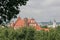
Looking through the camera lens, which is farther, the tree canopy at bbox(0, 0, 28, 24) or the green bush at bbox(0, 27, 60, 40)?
the tree canopy at bbox(0, 0, 28, 24)

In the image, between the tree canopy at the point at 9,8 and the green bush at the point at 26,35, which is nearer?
the green bush at the point at 26,35

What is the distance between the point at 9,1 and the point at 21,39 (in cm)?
1615

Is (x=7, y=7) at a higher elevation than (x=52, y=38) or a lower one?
higher

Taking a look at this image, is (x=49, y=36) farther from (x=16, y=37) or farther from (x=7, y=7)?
(x=7, y=7)

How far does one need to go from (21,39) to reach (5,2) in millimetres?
16201

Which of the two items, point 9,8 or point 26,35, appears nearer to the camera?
point 26,35

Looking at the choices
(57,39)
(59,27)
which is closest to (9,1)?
(59,27)

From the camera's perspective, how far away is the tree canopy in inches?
986

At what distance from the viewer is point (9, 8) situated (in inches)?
1001

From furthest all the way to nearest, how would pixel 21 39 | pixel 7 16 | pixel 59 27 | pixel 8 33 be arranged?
pixel 7 16
pixel 59 27
pixel 8 33
pixel 21 39

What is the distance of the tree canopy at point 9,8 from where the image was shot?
2505 cm

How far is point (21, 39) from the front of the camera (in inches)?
377

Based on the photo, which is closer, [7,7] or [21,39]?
[21,39]

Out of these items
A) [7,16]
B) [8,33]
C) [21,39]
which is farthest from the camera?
[7,16]
